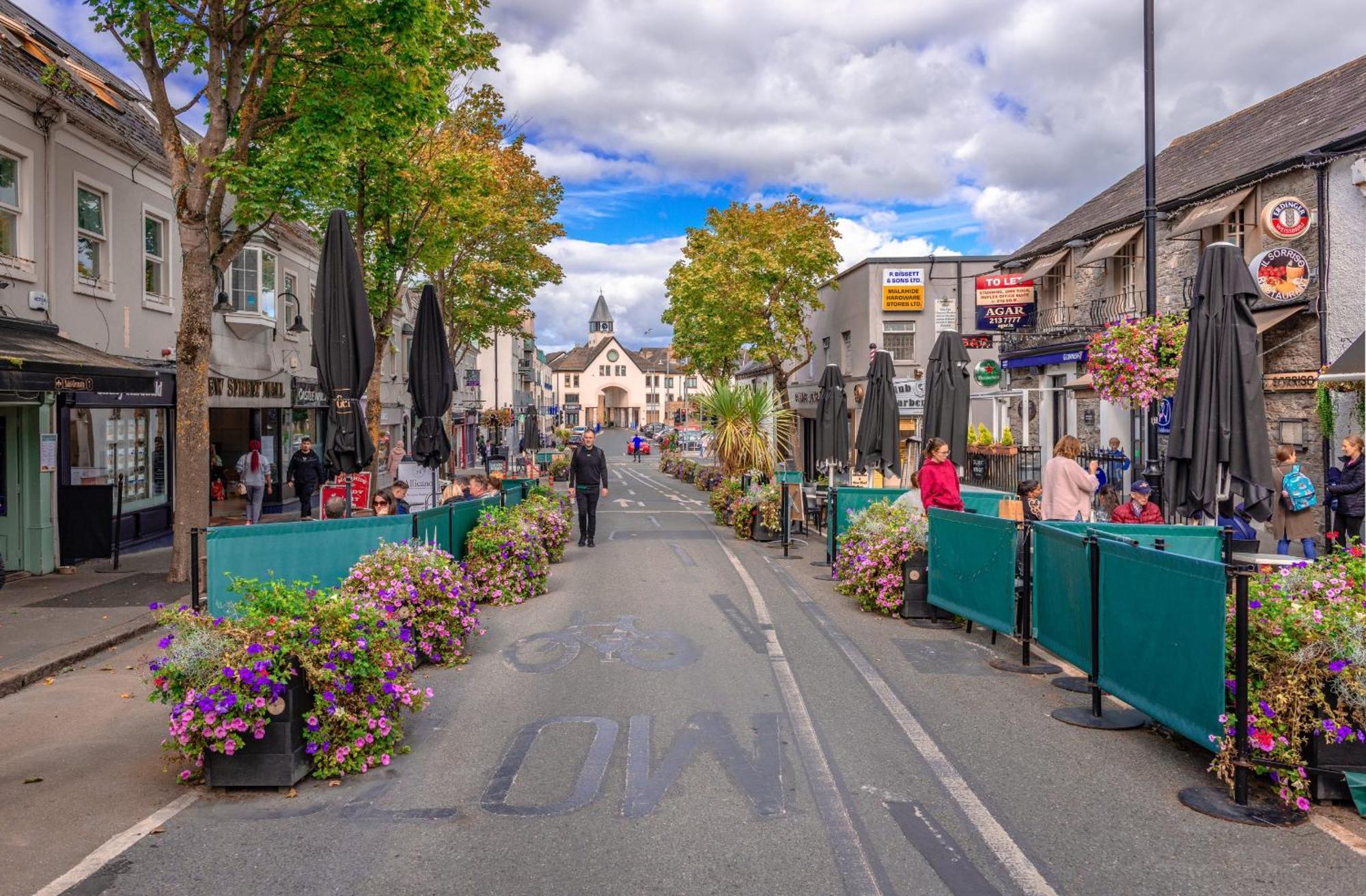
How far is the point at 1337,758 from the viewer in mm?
5180

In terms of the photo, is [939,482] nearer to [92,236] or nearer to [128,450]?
[92,236]

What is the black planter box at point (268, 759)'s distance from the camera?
547 centimetres

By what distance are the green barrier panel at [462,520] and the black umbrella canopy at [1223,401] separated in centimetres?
691

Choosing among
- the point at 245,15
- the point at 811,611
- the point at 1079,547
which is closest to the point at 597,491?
the point at 811,611

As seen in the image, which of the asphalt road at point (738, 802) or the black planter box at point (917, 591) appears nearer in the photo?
the asphalt road at point (738, 802)

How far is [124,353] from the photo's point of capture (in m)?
15.9

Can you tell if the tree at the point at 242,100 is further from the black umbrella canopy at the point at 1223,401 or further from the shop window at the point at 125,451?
the black umbrella canopy at the point at 1223,401

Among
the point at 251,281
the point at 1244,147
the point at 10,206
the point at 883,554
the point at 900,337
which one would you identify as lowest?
the point at 883,554

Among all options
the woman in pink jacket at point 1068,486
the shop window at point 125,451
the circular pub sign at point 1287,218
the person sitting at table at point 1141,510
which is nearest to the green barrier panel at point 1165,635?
the woman in pink jacket at point 1068,486

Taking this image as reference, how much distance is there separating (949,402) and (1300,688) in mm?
10268

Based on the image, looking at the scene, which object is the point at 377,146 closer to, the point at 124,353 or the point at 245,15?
the point at 245,15

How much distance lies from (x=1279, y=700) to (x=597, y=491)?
1420 cm

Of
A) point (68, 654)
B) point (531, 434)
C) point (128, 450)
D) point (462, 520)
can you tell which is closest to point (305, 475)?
point (128, 450)

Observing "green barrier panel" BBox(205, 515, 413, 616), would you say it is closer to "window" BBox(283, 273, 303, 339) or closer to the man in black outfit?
the man in black outfit
